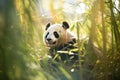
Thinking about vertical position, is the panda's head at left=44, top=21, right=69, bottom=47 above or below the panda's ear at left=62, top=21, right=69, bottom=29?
below

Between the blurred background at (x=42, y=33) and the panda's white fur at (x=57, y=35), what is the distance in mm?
468

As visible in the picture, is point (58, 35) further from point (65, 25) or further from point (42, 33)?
point (42, 33)

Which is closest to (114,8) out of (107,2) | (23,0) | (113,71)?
(107,2)

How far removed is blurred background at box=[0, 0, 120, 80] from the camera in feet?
1.48

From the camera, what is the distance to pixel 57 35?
1664 mm

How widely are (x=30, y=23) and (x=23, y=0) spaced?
1.7 inches

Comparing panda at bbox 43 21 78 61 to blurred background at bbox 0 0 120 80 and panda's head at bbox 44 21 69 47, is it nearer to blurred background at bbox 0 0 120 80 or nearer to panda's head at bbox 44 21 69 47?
panda's head at bbox 44 21 69 47

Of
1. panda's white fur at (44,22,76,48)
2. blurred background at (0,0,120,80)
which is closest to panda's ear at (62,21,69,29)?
panda's white fur at (44,22,76,48)

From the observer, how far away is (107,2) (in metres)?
0.87

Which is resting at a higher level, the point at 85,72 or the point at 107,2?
the point at 107,2

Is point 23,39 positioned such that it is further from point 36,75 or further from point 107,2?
point 107,2

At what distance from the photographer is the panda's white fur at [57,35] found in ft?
5.18

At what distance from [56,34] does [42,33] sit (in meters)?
1.10

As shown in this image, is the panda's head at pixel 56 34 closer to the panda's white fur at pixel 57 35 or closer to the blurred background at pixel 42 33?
the panda's white fur at pixel 57 35
